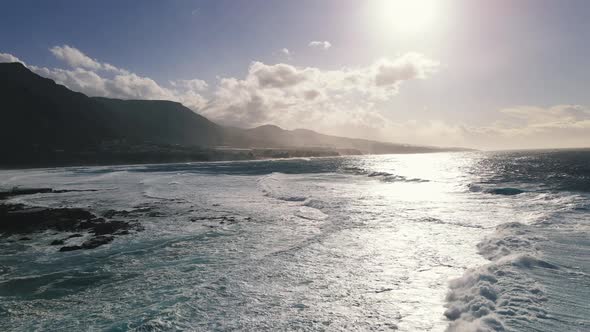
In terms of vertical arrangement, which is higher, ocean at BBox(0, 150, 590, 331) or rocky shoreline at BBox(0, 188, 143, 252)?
ocean at BBox(0, 150, 590, 331)

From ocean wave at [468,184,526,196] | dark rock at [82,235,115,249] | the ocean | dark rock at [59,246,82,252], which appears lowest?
dark rock at [59,246,82,252]

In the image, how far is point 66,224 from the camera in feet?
67.7

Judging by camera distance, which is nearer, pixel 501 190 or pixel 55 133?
pixel 501 190

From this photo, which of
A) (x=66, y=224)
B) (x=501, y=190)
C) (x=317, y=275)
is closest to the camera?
(x=317, y=275)

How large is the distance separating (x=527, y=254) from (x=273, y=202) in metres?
19.8

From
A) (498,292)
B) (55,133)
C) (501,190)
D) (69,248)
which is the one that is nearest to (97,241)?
(69,248)

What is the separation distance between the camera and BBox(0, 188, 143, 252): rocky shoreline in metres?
17.1

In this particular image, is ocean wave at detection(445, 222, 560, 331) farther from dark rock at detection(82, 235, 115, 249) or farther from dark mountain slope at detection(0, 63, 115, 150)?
dark mountain slope at detection(0, 63, 115, 150)

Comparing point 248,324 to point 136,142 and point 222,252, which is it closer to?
point 222,252

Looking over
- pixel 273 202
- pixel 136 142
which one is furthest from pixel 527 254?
pixel 136 142

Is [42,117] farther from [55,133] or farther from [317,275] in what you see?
[317,275]

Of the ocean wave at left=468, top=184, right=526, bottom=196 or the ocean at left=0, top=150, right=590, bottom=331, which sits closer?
the ocean at left=0, top=150, right=590, bottom=331

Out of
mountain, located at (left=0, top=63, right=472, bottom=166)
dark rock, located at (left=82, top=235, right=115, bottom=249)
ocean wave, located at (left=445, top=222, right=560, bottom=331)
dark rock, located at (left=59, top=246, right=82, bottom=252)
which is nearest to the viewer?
ocean wave, located at (left=445, top=222, right=560, bottom=331)

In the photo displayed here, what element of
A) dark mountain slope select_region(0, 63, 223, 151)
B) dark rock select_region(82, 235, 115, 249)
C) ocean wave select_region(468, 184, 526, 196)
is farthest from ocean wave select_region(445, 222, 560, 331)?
dark mountain slope select_region(0, 63, 223, 151)
